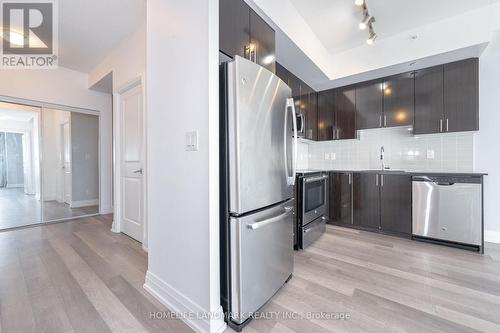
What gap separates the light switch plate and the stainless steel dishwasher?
299 centimetres

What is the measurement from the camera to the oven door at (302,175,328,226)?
2.50 m

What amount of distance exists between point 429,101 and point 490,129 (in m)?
0.80

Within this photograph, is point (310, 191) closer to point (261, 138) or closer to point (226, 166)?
point (261, 138)

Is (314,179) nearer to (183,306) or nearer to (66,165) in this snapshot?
(183,306)

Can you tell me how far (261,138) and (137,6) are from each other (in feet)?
7.57

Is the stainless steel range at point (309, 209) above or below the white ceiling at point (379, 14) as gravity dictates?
below

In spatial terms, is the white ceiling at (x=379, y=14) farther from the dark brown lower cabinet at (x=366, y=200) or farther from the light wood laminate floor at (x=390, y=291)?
the light wood laminate floor at (x=390, y=291)

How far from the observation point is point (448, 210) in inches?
101

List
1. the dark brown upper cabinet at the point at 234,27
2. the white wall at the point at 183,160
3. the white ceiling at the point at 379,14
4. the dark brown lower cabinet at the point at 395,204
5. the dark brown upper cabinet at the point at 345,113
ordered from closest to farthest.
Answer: the white wall at the point at 183,160, the dark brown upper cabinet at the point at 234,27, the white ceiling at the point at 379,14, the dark brown lower cabinet at the point at 395,204, the dark brown upper cabinet at the point at 345,113

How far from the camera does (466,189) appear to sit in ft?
8.08

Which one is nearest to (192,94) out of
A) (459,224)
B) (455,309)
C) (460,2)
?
(455,309)

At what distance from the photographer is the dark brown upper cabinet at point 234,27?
142 cm

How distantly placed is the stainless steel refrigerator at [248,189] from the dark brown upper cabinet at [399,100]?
8.48ft

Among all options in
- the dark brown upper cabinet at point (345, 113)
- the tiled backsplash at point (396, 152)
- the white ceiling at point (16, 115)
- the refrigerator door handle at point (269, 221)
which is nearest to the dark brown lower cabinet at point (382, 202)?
the tiled backsplash at point (396, 152)
